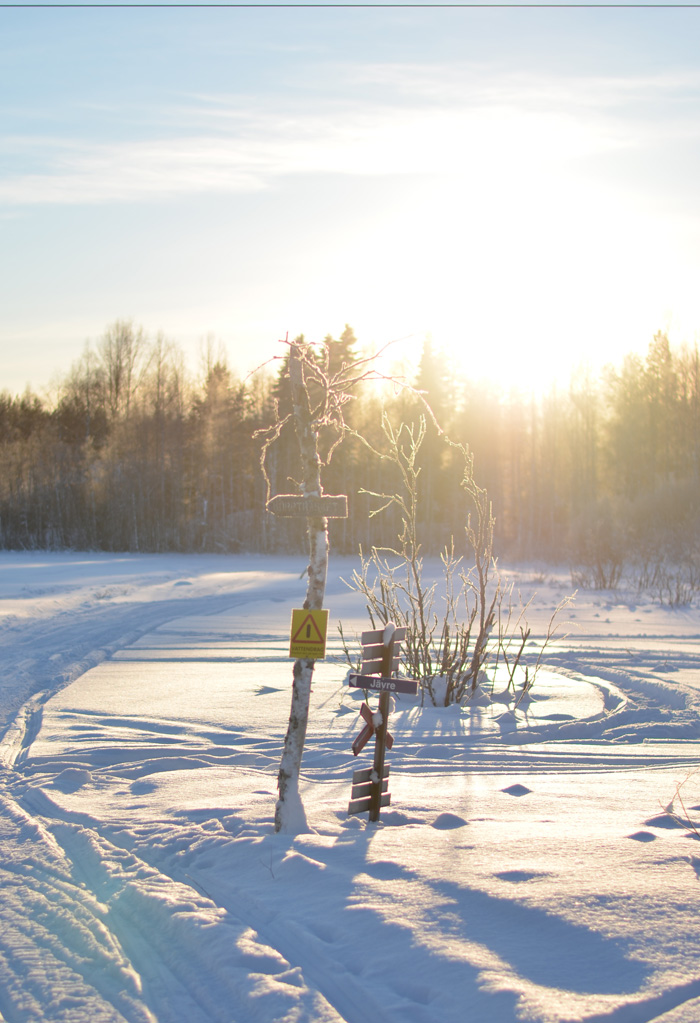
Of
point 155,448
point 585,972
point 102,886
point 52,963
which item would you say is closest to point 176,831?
point 102,886

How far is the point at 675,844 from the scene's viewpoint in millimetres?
3631

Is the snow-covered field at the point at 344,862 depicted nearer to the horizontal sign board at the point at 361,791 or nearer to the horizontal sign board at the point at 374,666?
the horizontal sign board at the point at 361,791

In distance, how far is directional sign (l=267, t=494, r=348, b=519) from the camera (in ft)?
12.6

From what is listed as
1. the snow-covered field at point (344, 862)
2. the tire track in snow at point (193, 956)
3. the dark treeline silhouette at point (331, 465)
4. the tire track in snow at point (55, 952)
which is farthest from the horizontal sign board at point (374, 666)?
the dark treeline silhouette at point (331, 465)

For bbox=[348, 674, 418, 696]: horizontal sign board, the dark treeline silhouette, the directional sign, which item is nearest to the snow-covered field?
bbox=[348, 674, 418, 696]: horizontal sign board

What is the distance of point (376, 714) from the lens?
4.18 metres

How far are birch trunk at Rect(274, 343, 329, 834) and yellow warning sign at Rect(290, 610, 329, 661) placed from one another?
0.08 m

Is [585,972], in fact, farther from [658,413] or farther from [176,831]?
[658,413]

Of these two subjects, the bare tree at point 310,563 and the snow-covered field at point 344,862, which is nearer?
the snow-covered field at point 344,862

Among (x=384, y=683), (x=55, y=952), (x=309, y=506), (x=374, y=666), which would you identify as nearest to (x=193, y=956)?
(x=55, y=952)

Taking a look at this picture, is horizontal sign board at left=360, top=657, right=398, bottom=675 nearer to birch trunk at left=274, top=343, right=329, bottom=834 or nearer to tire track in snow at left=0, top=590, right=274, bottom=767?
birch trunk at left=274, top=343, right=329, bottom=834

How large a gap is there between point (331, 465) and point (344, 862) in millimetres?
38385

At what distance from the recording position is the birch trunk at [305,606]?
3.92 meters

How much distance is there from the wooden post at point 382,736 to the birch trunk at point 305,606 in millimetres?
394
